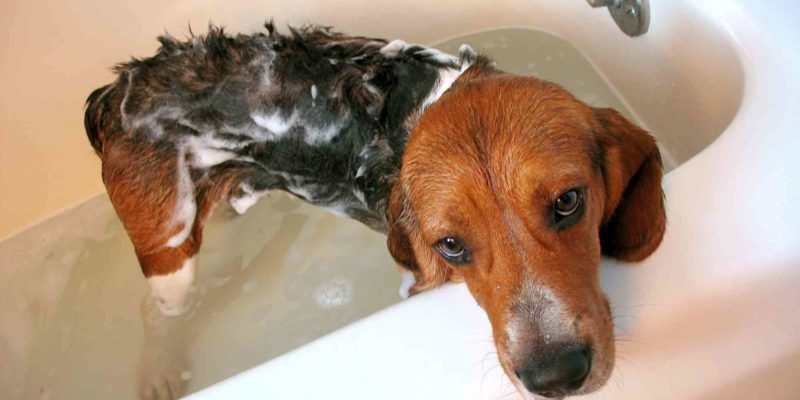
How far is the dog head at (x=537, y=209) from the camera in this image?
1.32 metres

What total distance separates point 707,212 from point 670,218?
0.07 metres

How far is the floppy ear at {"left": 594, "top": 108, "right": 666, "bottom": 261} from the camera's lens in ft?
4.79

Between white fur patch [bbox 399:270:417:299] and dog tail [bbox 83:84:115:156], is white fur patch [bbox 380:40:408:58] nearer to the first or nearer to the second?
white fur patch [bbox 399:270:417:299]

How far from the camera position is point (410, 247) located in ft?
5.69

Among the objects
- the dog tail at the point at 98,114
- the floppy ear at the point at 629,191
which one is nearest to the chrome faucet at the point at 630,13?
the floppy ear at the point at 629,191

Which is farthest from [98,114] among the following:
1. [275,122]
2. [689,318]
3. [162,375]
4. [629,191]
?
[689,318]

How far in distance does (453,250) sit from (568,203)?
26 centimetres

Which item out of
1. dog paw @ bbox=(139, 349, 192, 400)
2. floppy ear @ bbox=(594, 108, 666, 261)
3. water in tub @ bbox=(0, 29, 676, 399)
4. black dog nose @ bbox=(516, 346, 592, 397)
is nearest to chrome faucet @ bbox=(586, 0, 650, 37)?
water in tub @ bbox=(0, 29, 676, 399)

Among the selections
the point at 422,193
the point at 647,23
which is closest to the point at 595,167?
the point at 422,193

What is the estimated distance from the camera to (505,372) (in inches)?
53.1

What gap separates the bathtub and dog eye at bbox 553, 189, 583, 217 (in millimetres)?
184

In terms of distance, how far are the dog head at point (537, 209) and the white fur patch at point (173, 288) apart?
100cm

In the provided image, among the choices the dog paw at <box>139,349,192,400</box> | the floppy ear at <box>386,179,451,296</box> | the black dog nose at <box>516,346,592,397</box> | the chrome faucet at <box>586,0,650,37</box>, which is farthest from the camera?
the dog paw at <box>139,349,192,400</box>

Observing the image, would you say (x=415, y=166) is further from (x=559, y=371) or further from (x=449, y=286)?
(x=559, y=371)
